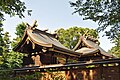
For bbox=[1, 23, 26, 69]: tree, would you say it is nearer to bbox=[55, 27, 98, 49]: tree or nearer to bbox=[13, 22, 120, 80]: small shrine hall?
bbox=[13, 22, 120, 80]: small shrine hall

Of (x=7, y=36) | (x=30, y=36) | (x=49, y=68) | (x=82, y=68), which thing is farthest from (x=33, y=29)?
(x=82, y=68)

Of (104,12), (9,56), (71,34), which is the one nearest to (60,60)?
(9,56)

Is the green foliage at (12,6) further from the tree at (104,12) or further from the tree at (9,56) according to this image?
the tree at (9,56)

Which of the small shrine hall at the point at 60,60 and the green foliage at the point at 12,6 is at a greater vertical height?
the green foliage at the point at 12,6

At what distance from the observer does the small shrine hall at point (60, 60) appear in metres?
10.6

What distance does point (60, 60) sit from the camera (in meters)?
23.8

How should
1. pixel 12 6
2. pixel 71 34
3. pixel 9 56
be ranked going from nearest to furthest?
pixel 12 6 → pixel 9 56 → pixel 71 34

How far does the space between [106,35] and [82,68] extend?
2.35 metres

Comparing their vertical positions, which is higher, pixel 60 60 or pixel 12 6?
pixel 12 6

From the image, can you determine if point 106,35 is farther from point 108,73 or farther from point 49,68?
point 49,68

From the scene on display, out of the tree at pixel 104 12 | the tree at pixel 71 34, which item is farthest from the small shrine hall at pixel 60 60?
the tree at pixel 71 34

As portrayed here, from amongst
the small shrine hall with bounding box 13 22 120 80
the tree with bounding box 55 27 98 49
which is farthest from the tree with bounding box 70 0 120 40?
the tree with bounding box 55 27 98 49

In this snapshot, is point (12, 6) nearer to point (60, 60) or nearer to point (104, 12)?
point (104, 12)

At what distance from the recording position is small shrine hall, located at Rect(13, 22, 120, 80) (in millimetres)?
10562
